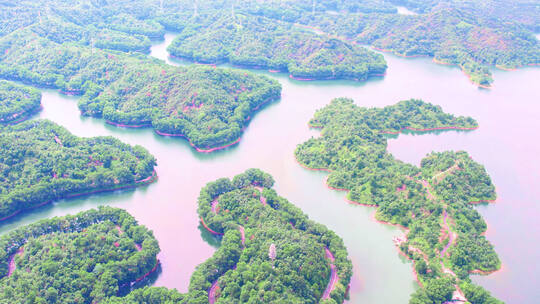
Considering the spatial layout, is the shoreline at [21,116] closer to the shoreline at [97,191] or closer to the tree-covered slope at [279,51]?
the shoreline at [97,191]

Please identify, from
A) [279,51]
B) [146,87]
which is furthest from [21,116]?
[279,51]

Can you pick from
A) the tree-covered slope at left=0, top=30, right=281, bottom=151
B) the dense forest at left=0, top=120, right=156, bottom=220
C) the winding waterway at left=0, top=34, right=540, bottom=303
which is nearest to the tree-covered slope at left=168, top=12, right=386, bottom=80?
the winding waterway at left=0, top=34, right=540, bottom=303

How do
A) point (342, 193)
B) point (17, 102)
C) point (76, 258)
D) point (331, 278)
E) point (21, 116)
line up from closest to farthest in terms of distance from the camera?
point (76, 258) → point (331, 278) → point (342, 193) → point (21, 116) → point (17, 102)

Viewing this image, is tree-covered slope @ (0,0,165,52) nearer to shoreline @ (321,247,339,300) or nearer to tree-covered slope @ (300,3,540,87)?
tree-covered slope @ (300,3,540,87)

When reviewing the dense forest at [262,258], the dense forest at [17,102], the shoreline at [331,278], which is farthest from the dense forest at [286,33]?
the shoreline at [331,278]

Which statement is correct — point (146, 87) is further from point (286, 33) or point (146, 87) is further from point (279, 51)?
point (286, 33)

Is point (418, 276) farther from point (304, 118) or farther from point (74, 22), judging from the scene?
point (74, 22)
